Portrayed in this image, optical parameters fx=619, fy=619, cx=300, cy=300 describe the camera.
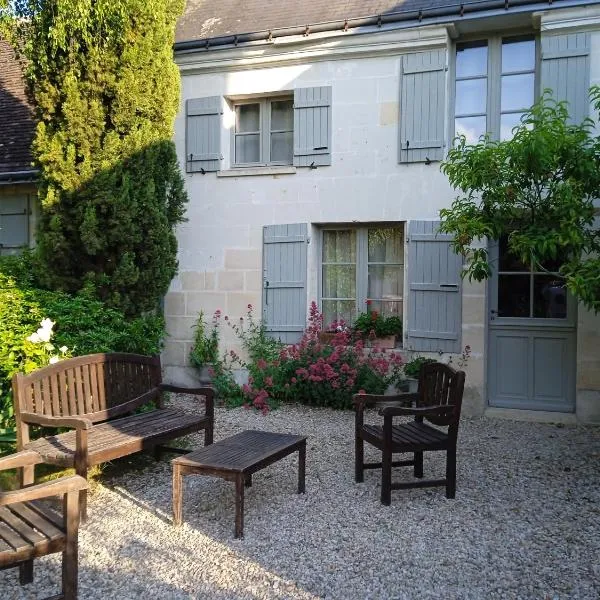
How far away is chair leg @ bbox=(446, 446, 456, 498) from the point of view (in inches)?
163

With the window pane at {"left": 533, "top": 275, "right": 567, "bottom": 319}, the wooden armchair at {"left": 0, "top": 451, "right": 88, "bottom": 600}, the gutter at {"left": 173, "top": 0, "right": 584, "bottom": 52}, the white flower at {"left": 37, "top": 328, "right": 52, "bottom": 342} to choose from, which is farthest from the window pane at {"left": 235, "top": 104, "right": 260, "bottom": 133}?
the wooden armchair at {"left": 0, "top": 451, "right": 88, "bottom": 600}

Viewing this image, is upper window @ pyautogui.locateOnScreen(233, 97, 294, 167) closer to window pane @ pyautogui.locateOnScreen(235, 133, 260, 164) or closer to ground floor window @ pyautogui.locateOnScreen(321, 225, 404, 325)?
window pane @ pyautogui.locateOnScreen(235, 133, 260, 164)

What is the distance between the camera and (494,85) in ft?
22.6

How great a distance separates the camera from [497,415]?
268 inches

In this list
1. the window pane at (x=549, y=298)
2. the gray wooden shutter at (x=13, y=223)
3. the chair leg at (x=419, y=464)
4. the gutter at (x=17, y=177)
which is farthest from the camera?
the gray wooden shutter at (x=13, y=223)

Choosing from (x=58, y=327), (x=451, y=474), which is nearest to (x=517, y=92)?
(x=451, y=474)

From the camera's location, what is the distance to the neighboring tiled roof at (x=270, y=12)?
7301 millimetres

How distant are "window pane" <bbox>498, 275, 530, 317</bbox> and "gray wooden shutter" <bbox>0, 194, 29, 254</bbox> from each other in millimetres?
5961

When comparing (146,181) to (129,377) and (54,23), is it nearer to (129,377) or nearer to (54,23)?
(54,23)

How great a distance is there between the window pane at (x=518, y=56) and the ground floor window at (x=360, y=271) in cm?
215

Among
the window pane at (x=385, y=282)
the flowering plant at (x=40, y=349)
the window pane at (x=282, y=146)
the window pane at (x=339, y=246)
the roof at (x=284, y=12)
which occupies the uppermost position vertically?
the roof at (x=284, y=12)

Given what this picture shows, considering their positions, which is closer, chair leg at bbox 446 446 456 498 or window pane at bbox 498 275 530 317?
chair leg at bbox 446 446 456 498

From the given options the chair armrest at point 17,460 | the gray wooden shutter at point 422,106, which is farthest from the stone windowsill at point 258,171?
the chair armrest at point 17,460

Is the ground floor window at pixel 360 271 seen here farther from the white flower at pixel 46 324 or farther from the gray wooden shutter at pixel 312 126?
the white flower at pixel 46 324
